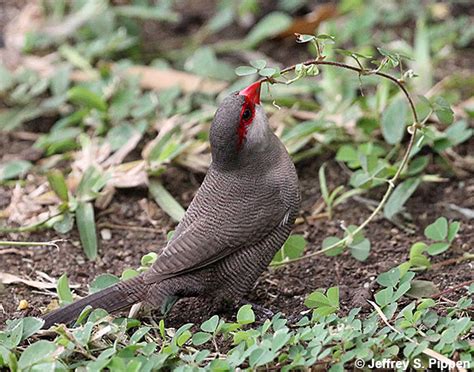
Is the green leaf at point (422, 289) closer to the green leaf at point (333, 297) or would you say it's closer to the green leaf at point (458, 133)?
the green leaf at point (333, 297)

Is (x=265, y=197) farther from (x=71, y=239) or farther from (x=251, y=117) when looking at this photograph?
(x=71, y=239)

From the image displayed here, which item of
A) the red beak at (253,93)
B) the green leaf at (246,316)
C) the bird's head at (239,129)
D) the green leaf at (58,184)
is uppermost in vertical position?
the red beak at (253,93)

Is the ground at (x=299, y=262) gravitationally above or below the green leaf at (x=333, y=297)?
below

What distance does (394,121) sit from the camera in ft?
17.3

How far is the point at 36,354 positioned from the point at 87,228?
1.42m

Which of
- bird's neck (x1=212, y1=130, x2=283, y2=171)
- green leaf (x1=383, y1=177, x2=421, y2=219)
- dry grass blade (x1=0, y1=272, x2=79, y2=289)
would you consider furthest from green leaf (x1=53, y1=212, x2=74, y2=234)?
green leaf (x1=383, y1=177, x2=421, y2=219)

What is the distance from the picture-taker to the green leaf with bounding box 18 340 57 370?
3510 mm

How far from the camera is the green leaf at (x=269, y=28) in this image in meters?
6.79

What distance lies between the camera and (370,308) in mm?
4039

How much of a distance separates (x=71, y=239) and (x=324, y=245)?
1327 mm

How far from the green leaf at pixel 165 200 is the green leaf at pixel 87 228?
0.36 meters

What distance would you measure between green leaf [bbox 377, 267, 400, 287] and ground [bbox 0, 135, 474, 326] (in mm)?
125

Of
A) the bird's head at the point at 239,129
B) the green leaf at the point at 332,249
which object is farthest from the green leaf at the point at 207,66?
the bird's head at the point at 239,129

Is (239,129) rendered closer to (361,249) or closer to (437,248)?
(361,249)
